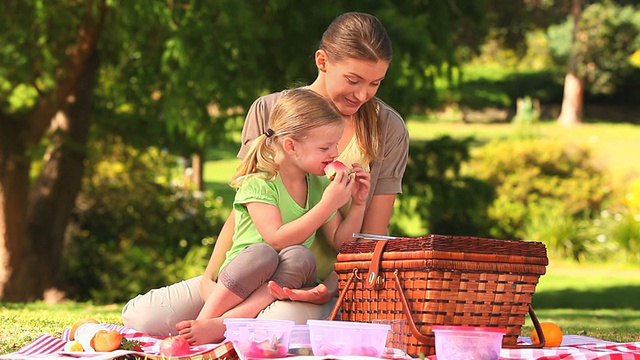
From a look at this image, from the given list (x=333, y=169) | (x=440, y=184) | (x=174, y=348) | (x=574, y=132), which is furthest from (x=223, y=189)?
(x=174, y=348)

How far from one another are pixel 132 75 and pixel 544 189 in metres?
7.70

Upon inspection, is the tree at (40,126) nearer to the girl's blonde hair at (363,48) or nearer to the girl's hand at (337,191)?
the girl's blonde hair at (363,48)

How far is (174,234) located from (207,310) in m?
8.20

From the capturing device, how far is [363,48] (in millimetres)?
3990

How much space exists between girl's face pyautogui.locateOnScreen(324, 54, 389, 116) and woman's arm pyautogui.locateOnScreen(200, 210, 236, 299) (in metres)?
0.66

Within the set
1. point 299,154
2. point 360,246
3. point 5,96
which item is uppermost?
point 5,96

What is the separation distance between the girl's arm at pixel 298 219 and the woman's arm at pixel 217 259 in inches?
10.4

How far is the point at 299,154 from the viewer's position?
3891 mm

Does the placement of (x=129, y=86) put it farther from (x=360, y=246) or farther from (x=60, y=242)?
(x=360, y=246)

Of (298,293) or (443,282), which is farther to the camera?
(298,293)

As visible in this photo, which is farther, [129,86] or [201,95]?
[129,86]

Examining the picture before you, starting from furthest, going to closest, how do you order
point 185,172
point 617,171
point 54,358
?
point 617,171
point 185,172
point 54,358

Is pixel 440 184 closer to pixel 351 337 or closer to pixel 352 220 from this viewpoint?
pixel 352 220

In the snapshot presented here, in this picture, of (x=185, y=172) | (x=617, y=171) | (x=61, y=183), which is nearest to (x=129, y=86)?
(x=61, y=183)
